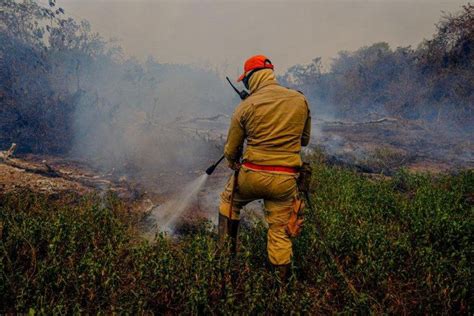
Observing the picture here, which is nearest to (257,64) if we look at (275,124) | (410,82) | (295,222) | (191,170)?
(275,124)

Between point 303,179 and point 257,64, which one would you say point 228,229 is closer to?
point 303,179

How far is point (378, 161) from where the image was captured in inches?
331

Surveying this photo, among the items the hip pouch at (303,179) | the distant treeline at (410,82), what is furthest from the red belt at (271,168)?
the distant treeline at (410,82)

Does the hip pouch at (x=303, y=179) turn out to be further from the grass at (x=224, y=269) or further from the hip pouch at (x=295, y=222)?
the grass at (x=224, y=269)

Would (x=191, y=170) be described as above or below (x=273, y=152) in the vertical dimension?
below

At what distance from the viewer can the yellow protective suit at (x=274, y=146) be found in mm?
2748

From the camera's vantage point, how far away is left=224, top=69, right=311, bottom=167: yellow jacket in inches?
108

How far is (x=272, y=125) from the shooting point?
9.00ft

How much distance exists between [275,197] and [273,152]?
1.30ft

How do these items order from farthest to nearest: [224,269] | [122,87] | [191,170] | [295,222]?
1. [122,87]
2. [191,170]
3. [295,222]
4. [224,269]

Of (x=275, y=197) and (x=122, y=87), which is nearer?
(x=275, y=197)

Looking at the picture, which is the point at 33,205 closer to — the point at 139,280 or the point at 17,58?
the point at 139,280

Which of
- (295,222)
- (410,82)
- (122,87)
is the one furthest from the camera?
(410,82)

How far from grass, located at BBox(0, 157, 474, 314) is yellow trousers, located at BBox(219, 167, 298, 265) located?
Answer: 228 mm
